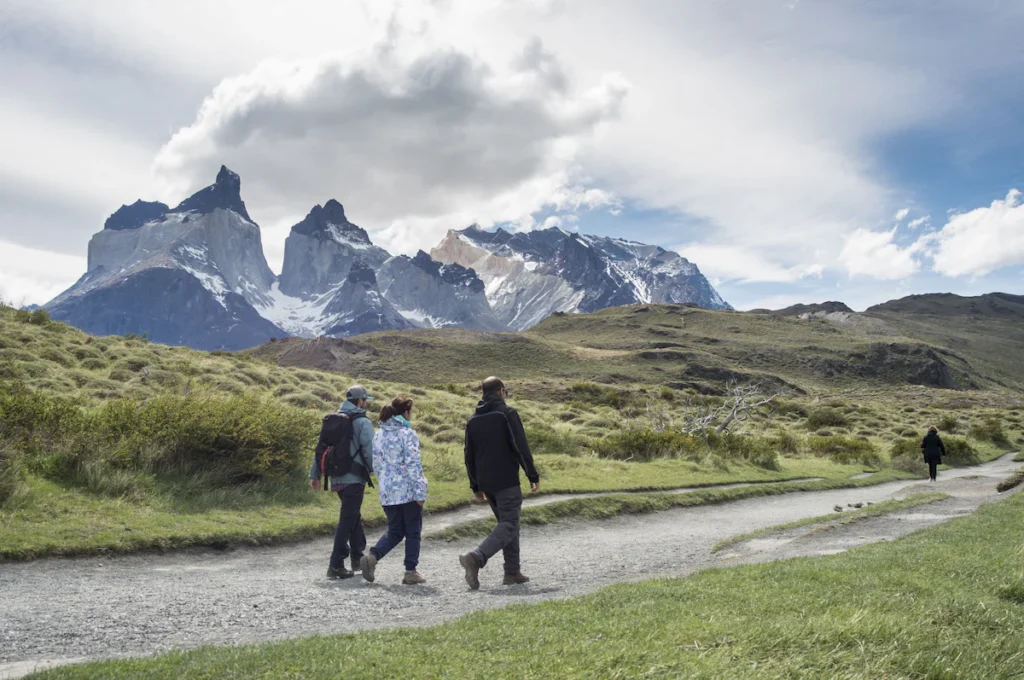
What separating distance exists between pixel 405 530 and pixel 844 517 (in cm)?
1030

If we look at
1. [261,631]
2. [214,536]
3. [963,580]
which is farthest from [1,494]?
[963,580]

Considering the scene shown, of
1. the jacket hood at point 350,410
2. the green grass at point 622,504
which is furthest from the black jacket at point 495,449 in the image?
the green grass at point 622,504

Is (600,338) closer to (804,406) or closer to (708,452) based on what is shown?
(804,406)

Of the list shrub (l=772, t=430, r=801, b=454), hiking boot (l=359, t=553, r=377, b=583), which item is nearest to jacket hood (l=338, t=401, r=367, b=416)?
hiking boot (l=359, t=553, r=377, b=583)

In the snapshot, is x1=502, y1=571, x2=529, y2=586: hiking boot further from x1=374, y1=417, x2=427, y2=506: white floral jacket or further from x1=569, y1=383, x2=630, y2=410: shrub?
x1=569, y1=383, x2=630, y2=410: shrub

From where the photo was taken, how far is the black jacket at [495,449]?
9.51 m

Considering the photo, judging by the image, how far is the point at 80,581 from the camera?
8.54m

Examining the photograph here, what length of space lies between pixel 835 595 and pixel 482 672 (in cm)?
355

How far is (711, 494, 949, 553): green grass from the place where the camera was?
13266 millimetres

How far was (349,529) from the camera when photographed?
9953mm

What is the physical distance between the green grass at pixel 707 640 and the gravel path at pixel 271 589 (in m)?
1.28

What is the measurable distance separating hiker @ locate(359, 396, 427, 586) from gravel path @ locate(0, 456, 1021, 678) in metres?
0.41

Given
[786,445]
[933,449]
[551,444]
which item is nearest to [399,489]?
[551,444]

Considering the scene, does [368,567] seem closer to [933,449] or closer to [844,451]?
[933,449]
